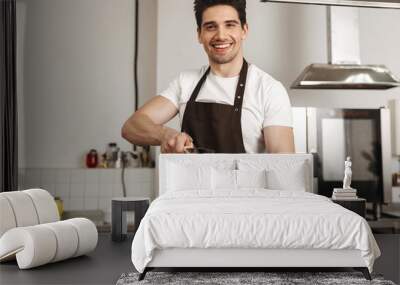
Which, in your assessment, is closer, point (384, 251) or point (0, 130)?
point (384, 251)

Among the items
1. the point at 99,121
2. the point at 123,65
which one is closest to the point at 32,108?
the point at 99,121

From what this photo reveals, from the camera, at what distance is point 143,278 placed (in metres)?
3.27

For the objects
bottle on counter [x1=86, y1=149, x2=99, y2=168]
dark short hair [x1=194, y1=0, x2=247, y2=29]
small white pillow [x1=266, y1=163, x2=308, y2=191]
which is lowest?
small white pillow [x1=266, y1=163, x2=308, y2=191]

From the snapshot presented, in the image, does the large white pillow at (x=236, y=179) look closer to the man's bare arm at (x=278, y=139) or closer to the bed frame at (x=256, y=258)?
the man's bare arm at (x=278, y=139)

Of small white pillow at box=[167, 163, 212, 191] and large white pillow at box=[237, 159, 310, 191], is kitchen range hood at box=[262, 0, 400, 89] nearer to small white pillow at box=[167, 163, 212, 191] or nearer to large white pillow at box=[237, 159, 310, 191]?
large white pillow at box=[237, 159, 310, 191]

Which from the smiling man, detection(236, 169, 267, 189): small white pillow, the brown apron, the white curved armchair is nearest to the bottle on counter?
the smiling man

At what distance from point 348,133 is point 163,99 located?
2043 mm

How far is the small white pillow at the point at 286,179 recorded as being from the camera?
4.39m

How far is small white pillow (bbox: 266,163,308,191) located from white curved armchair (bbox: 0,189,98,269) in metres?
1.49

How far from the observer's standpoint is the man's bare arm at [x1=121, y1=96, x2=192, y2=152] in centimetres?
497

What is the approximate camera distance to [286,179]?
4.40m

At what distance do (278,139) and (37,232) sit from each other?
2.42 metres

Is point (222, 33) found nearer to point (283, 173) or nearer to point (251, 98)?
point (251, 98)

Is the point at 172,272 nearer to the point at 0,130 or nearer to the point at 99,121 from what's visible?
the point at 0,130
